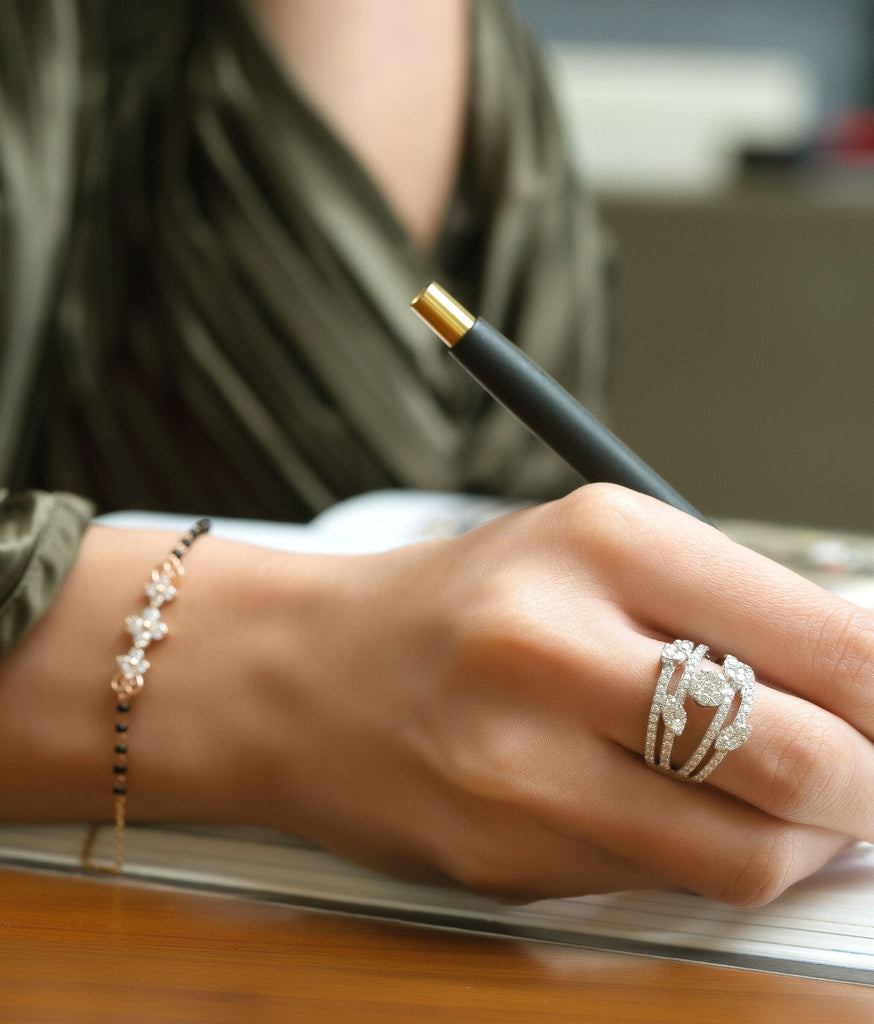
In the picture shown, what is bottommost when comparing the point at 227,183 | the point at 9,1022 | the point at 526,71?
the point at 9,1022

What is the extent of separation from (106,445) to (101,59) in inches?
8.7

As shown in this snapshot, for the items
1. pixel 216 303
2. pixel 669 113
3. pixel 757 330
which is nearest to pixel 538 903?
pixel 216 303

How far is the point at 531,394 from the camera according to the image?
27cm

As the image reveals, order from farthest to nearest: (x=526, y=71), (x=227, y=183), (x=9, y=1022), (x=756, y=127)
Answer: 1. (x=756, y=127)
2. (x=526, y=71)
3. (x=227, y=183)
4. (x=9, y=1022)

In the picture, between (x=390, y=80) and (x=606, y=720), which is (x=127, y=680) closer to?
(x=606, y=720)

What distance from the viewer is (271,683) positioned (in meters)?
0.28

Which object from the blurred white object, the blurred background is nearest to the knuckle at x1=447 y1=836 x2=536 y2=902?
the blurred background

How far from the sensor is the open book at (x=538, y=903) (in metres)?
0.24

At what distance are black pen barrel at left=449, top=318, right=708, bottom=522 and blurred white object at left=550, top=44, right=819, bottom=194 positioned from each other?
125cm

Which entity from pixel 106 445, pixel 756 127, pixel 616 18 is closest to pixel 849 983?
pixel 106 445

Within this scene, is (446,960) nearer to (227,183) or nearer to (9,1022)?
(9,1022)

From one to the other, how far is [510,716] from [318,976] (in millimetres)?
70

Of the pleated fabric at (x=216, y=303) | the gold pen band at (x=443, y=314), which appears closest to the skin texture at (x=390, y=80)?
the pleated fabric at (x=216, y=303)

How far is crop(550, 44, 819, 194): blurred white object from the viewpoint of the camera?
1457mm
